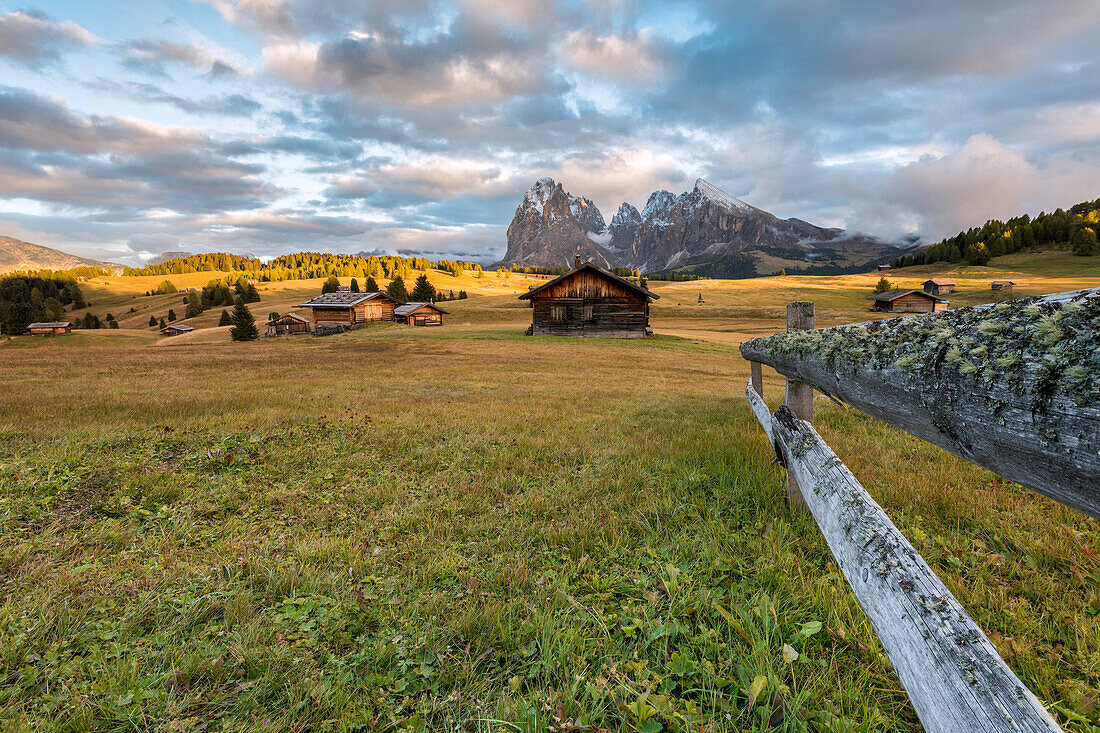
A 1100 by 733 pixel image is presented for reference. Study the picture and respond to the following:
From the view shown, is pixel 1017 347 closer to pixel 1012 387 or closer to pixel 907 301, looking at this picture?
pixel 1012 387

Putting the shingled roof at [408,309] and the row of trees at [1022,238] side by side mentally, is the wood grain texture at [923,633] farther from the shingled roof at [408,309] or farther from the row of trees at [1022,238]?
the row of trees at [1022,238]

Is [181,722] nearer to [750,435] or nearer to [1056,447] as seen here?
[1056,447]

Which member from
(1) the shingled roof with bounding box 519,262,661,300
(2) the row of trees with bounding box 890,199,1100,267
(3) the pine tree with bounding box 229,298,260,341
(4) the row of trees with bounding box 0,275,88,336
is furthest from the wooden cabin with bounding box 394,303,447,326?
(2) the row of trees with bounding box 890,199,1100,267

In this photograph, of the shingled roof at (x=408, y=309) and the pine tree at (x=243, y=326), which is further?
the shingled roof at (x=408, y=309)

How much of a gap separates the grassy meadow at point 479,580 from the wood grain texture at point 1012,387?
1.30 m

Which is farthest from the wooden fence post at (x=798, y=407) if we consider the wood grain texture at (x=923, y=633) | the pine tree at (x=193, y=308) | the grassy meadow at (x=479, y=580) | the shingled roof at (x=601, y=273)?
the pine tree at (x=193, y=308)

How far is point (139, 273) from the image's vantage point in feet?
558

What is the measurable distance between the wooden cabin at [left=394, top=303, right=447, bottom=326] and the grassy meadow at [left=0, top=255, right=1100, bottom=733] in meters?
49.9

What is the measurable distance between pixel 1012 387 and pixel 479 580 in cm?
287

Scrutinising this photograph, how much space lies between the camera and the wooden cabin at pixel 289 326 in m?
53.6

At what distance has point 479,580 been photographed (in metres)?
2.96

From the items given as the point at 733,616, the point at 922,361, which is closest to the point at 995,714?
the point at 922,361

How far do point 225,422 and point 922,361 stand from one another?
8.56m

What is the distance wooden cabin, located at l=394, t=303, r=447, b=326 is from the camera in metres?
55.2
